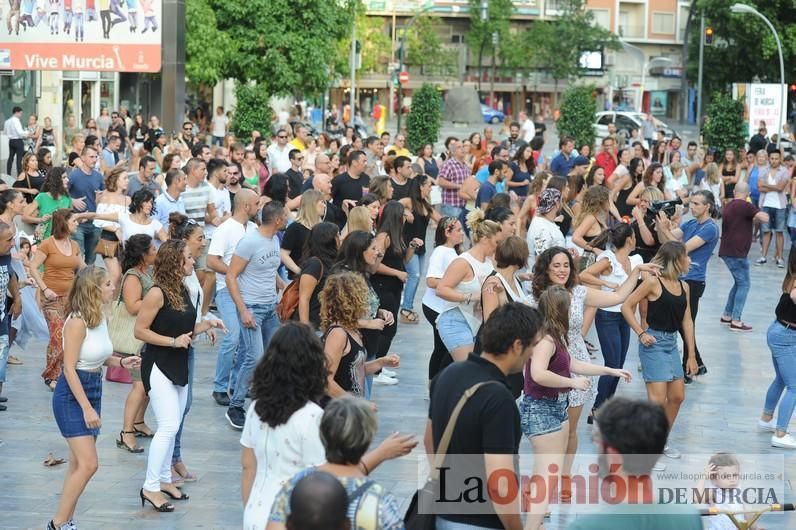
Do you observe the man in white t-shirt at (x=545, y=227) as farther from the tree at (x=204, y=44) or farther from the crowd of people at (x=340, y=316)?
the tree at (x=204, y=44)

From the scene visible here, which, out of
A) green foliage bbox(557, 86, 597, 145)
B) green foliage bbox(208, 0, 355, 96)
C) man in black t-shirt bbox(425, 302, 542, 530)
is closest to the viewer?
man in black t-shirt bbox(425, 302, 542, 530)

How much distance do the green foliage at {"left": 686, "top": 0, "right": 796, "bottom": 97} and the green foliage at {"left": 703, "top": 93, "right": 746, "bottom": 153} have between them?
96.0 feet

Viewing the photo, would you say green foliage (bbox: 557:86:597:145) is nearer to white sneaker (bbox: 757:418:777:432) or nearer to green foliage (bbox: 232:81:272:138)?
green foliage (bbox: 232:81:272:138)

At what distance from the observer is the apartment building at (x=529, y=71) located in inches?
3290

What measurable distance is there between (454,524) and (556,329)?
2.35 metres

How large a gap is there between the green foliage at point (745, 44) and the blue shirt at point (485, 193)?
42777mm

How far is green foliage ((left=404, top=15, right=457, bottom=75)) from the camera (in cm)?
7962

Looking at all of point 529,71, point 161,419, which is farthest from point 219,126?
Answer: point 529,71

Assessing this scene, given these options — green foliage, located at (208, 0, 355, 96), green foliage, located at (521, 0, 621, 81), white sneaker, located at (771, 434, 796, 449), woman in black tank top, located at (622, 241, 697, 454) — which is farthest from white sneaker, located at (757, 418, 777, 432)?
green foliage, located at (521, 0, 621, 81)

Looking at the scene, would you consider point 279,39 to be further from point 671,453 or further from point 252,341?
point 671,453

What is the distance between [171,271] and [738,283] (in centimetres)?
879

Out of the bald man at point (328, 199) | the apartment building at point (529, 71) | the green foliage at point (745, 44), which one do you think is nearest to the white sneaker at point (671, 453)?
the bald man at point (328, 199)

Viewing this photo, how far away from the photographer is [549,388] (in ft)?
23.5

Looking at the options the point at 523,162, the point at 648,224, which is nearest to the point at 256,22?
the point at 523,162
